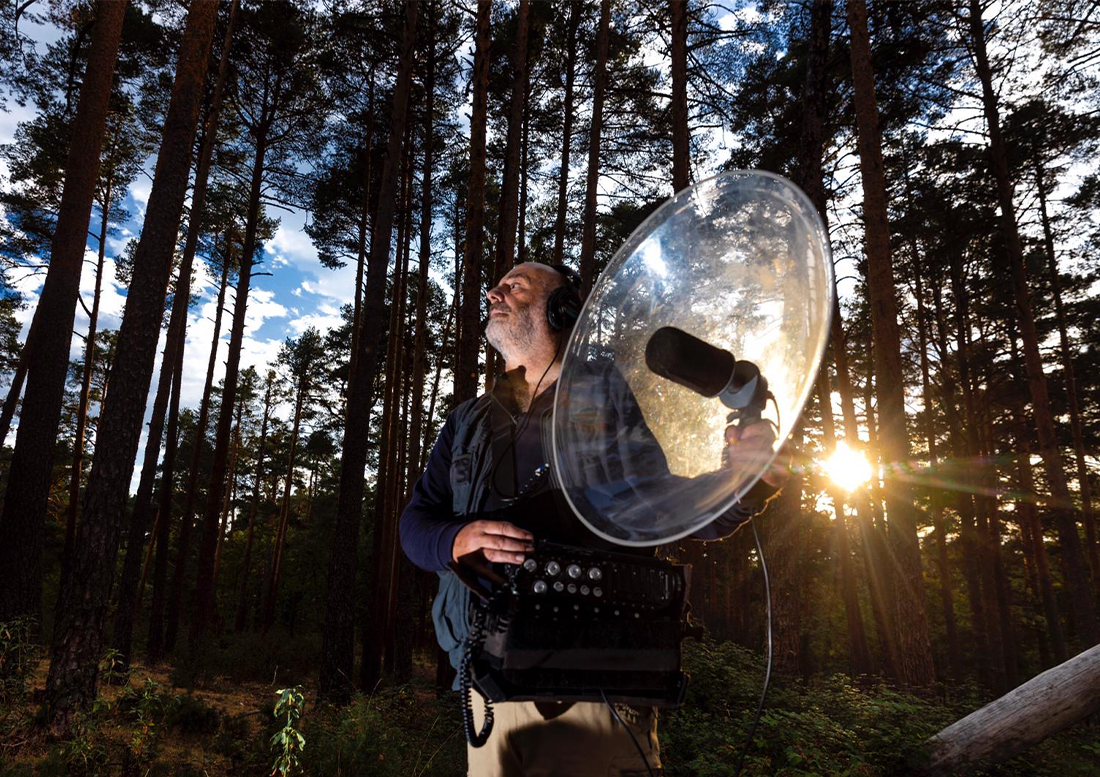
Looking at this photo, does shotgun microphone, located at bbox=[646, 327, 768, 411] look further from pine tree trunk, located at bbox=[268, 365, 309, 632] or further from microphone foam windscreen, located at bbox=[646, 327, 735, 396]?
pine tree trunk, located at bbox=[268, 365, 309, 632]

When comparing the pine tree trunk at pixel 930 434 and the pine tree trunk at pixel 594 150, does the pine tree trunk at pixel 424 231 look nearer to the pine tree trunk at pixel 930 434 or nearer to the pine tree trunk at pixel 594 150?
the pine tree trunk at pixel 594 150

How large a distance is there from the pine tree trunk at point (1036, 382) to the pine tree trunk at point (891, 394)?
533 centimetres

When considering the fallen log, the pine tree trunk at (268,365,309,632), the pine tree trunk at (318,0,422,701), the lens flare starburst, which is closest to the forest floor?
the fallen log

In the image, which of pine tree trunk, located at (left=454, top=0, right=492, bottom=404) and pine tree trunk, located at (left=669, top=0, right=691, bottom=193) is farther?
pine tree trunk, located at (left=454, top=0, right=492, bottom=404)

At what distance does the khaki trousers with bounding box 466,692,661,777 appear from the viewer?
3.83 feet

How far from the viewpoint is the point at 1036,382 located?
1006 cm

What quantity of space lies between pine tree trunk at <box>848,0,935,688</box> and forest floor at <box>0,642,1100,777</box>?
2.13 ft

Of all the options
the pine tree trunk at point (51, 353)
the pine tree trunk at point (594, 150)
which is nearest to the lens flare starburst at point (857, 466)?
the pine tree trunk at point (594, 150)

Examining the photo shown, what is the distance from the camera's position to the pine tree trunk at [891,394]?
6223 millimetres

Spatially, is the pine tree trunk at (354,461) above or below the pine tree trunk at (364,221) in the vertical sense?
below

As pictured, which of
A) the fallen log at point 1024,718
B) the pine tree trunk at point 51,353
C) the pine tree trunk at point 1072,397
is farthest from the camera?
the pine tree trunk at point 1072,397

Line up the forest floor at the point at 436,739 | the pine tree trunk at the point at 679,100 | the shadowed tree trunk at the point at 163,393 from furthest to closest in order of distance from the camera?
the shadowed tree trunk at the point at 163,393 → the pine tree trunk at the point at 679,100 → the forest floor at the point at 436,739

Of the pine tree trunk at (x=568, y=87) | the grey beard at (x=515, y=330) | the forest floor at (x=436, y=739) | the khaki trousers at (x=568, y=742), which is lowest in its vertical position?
the forest floor at (x=436, y=739)

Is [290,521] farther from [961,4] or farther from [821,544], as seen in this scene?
[961,4]
